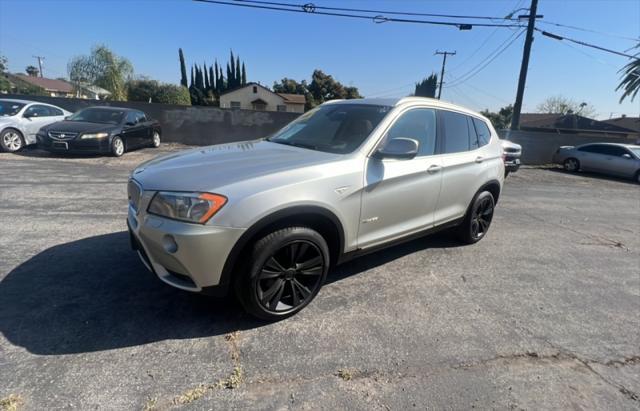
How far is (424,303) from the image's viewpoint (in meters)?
3.23

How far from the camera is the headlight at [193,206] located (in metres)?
2.27

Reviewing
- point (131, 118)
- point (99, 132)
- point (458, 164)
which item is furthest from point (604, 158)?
point (99, 132)

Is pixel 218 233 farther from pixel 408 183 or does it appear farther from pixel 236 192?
pixel 408 183

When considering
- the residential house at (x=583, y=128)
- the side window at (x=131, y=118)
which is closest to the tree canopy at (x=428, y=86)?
the residential house at (x=583, y=128)

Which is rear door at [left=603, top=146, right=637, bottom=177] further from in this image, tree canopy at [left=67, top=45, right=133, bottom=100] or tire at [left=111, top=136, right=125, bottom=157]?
tree canopy at [left=67, top=45, right=133, bottom=100]

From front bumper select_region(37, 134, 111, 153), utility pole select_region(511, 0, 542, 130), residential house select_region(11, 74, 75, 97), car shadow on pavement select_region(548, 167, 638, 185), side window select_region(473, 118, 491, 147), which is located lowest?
car shadow on pavement select_region(548, 167, 638, 185)

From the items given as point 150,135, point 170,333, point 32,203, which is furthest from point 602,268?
point 150,135

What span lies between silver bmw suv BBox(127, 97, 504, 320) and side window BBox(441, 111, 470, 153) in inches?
0.9

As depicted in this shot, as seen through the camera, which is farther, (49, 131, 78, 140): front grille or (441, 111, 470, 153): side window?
(49, 131, 78, 140): front grille

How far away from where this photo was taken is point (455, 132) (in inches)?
160

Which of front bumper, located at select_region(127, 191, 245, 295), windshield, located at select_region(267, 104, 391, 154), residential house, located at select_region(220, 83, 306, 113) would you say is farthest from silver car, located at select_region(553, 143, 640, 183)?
residential house, located at select_region(220, 83, 306, 113)

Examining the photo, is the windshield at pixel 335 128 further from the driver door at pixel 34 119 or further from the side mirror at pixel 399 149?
the driver door at pixel 34 119

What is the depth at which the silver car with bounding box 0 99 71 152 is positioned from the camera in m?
9.66

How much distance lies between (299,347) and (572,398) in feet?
5.99
